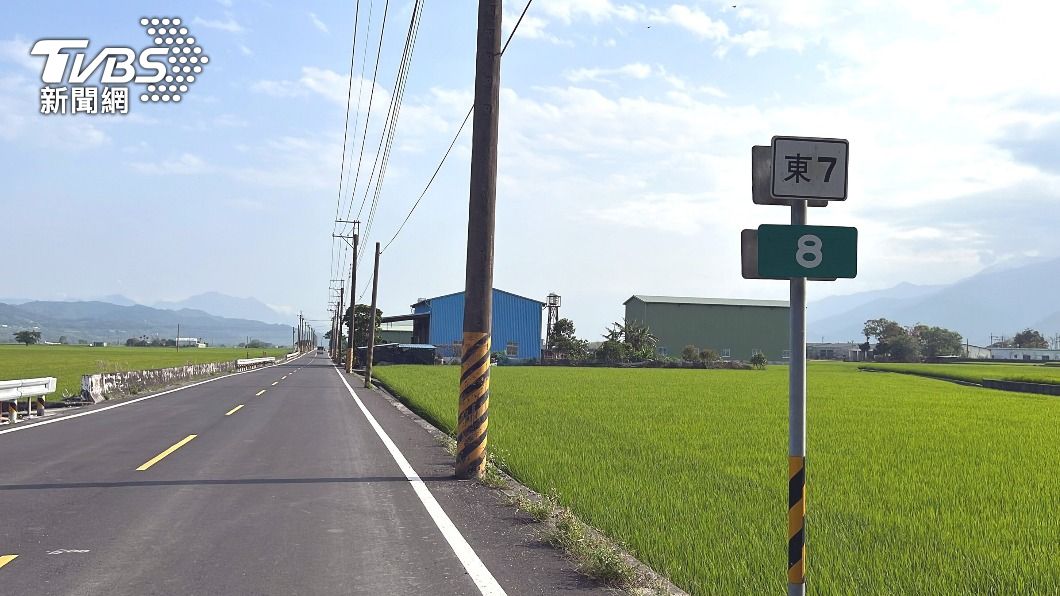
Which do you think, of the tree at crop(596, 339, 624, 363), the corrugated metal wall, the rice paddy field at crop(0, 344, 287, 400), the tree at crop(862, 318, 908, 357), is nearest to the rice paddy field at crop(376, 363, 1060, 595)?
the rice paddy field at crop(0, 344, 287, 400)

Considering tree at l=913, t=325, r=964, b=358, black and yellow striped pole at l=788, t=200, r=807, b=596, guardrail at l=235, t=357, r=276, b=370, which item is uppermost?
tree at l=913, t=325, r=964, b=358

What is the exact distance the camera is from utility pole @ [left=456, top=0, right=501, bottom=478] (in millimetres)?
10023

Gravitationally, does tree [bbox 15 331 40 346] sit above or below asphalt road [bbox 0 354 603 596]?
above

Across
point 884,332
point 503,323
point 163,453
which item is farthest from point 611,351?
point 884,332

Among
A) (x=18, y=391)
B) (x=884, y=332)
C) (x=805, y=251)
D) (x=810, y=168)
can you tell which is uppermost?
(x=884, y=332)

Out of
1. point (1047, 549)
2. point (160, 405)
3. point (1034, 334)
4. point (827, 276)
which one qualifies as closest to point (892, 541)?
point (1047, 549)

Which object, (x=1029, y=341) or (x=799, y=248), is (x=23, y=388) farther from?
(x=1029, y=341)

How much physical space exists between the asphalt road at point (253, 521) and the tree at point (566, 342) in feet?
189

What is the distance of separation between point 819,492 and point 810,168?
5.41m

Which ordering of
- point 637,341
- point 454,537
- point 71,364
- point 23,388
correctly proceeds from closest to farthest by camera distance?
point 454,537 < point 23,388 < point 71,364 < point 637,341

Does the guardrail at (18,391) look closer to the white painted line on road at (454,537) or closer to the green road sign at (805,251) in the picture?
the white painted line on road at (454,537)

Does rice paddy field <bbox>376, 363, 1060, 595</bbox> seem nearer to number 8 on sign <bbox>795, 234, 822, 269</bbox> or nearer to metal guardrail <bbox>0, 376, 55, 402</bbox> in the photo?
number 8 on sign <bbox>795, 234, 822, 269</bbox>

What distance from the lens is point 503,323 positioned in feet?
252

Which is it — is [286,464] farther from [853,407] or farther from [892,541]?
[853,407]
